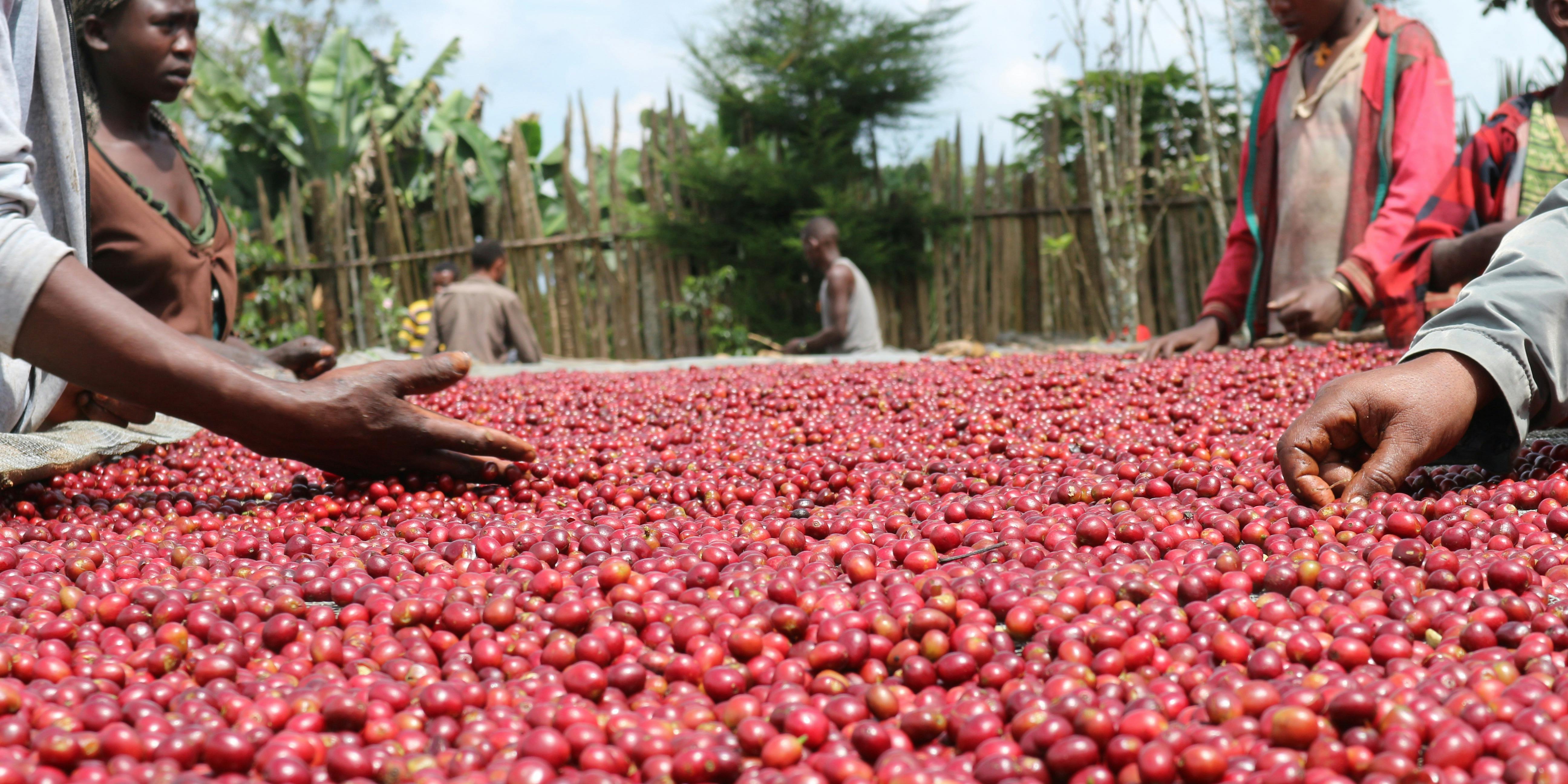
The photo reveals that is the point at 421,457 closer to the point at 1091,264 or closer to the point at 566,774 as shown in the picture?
the point at 566,774

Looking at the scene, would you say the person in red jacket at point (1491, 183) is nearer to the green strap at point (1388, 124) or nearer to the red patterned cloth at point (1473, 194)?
the red patterned cloth at point (1473, 194)

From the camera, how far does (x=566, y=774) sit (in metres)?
1.20

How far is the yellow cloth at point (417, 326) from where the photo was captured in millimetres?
10203

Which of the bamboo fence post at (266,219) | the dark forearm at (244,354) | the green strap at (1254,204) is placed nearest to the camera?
the dark forearm at (244,354)

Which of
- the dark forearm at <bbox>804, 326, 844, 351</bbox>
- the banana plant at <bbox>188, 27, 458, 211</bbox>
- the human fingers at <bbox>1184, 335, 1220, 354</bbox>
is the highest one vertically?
the banana plant at <bbox>188, 27, 458, 211</bbox>

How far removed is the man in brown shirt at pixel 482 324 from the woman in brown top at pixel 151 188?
4.22m

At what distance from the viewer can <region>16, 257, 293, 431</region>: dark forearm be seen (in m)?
2.08

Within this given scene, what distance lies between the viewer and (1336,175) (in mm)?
4168

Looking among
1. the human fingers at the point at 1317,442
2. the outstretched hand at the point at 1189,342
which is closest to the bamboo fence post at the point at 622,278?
the outstretched hand at the point at 1189,342

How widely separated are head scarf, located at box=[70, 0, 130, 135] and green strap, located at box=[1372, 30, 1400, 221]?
4.48m

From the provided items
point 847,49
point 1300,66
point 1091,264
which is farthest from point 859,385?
point 847,49

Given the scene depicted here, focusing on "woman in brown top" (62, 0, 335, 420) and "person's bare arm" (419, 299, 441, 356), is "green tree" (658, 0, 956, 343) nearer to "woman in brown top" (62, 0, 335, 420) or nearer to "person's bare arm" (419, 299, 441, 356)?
"person's bare arm" (419, 299, 441, 356)


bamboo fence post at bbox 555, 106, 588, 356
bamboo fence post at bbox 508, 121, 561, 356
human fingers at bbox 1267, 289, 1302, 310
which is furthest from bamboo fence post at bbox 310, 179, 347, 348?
human fingers at bbox 1267, 289, 1302, 310

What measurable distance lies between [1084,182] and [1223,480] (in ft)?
27.7
